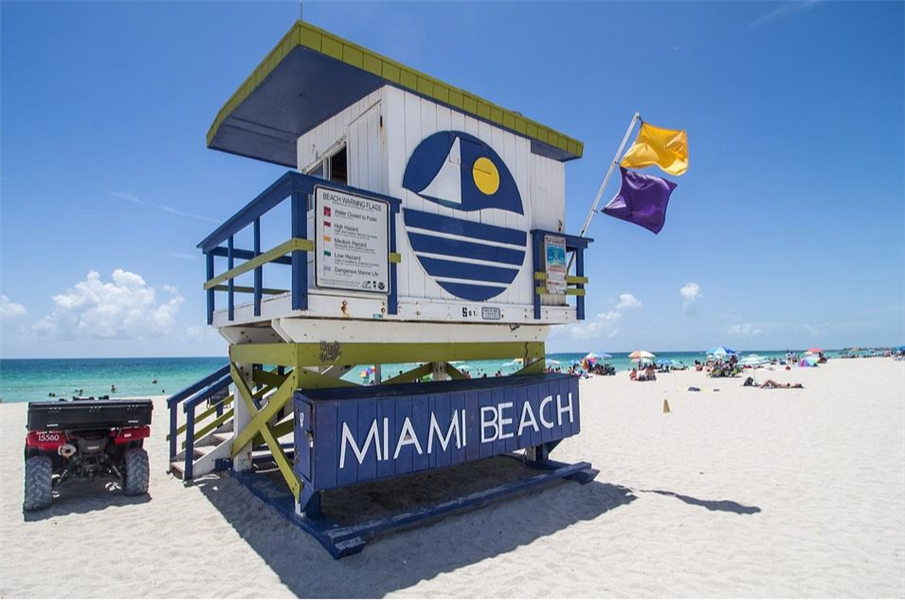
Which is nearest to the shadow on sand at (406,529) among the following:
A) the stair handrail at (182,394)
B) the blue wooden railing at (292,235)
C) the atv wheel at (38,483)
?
the stair handrail at (182,394)

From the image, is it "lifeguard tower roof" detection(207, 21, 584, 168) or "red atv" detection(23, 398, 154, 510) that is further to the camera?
"red atv" detection(23, 398, 154, 510)

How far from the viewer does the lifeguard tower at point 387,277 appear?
5398mm

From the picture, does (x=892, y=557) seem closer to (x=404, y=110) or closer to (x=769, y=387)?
(x=404, y=110)

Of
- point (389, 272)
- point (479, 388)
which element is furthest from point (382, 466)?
point (389, 272)

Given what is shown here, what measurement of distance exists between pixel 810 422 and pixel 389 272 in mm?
14318

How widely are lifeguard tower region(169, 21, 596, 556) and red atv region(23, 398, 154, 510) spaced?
0.83m

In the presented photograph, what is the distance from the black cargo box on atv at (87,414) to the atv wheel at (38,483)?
1.50 ft

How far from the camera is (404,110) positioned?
21.1ft

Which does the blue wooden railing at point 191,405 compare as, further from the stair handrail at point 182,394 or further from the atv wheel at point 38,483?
the atv wheel at point 38,483

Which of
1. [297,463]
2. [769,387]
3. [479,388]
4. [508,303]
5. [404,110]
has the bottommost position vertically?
[769,387]

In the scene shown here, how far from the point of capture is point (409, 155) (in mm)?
6445

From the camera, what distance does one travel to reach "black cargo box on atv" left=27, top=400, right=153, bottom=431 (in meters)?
6.66

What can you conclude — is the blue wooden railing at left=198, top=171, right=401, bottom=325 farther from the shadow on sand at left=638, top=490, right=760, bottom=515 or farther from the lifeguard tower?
the shadow on sand at left=638, top=490, right=760, bottom=515

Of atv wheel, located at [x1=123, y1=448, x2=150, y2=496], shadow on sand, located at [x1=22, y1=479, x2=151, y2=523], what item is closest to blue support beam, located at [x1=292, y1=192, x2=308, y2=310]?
atv wheel, located at [x1=123, y1=448, x2=150, y2=496]
